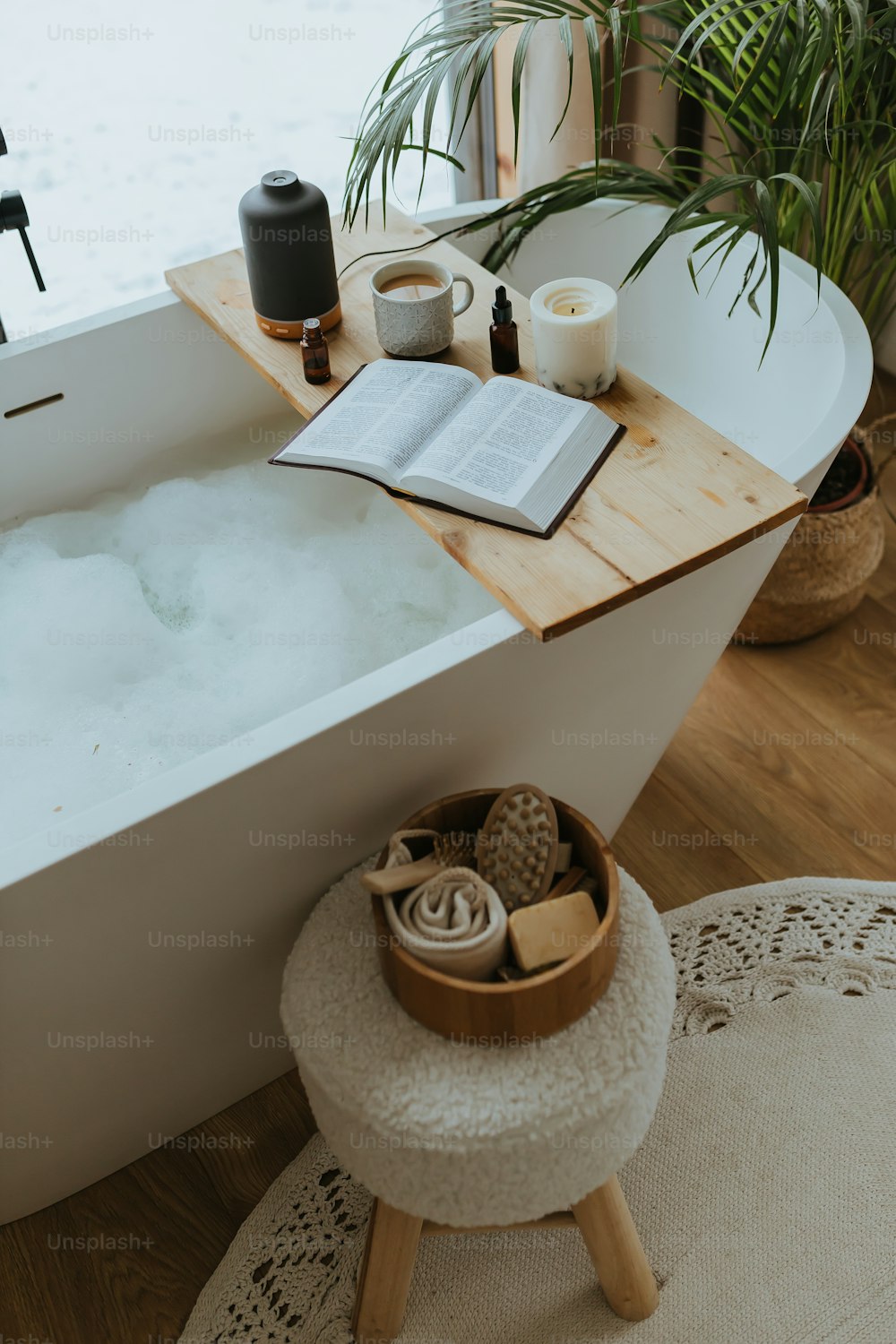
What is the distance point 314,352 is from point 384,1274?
1222 mm

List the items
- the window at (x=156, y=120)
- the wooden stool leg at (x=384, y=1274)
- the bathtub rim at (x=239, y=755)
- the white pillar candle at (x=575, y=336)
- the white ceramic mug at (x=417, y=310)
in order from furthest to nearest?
the window at (x=156, y=120), the white ceramic mug at (x=417, y=310), the white pillar candle at (x=575, y=336), the wooden stool leg at (x=384, y=1274), the bathtub rim at (x=239, y=755)

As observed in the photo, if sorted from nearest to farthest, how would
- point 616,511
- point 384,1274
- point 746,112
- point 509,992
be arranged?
point 509,992, point 384,1274, point 616,511, point 746,112

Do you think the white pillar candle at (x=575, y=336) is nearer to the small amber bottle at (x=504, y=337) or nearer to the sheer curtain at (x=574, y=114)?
the small amber bottle at (x=504, y=337)

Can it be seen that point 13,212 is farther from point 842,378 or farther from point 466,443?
point 842,378

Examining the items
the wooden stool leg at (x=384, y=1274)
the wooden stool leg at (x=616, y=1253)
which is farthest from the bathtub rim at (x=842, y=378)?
the wooden stool leg at (x=384, y=1274)

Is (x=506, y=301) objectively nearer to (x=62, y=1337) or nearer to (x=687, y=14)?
(x=687, y=14)

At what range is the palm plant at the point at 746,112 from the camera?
1566mm

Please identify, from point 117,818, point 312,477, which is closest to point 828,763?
point 312,477

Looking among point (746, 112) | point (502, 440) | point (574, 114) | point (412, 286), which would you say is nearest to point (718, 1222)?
point (502, 440)

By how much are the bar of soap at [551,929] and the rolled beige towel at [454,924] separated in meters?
0.02

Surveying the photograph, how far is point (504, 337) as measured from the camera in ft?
5.41

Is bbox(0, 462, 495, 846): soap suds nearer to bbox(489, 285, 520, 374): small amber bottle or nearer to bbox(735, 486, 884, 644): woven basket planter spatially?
bbox(489, 285, 520, 374): small amber bottle

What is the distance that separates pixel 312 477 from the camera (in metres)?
2.05

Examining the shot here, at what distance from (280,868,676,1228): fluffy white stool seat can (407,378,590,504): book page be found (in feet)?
1.90
